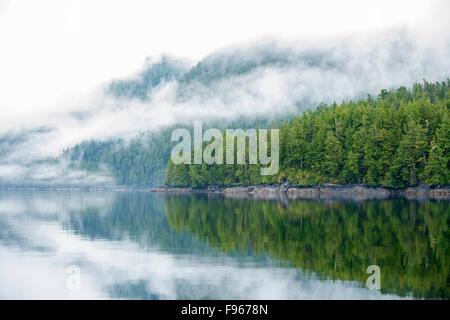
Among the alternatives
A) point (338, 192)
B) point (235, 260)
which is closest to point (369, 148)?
point (338, 192)

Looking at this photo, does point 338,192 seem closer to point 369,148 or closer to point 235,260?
point 369,148

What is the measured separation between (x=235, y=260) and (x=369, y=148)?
89.3m

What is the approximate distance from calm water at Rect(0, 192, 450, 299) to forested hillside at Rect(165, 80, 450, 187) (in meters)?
56.6

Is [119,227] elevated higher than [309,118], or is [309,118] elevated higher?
[309,118]

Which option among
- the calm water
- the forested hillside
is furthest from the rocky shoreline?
the calm water

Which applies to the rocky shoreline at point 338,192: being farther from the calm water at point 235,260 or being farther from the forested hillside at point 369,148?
the calm water at point 235,260

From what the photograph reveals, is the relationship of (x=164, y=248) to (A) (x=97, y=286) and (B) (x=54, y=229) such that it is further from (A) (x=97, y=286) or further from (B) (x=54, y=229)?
(B) (x=54, y=229)

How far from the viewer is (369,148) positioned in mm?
112812

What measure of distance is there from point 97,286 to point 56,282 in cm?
227

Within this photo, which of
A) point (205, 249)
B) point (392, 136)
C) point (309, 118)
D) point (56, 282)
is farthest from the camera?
point (309, 118)

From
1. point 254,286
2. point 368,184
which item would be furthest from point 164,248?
point 368,184

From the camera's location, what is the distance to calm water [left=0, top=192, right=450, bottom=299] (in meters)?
22.5

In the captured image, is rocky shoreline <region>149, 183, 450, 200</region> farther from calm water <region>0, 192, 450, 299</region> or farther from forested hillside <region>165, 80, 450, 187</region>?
calm water <region>0, 192, 450, 299</region>
